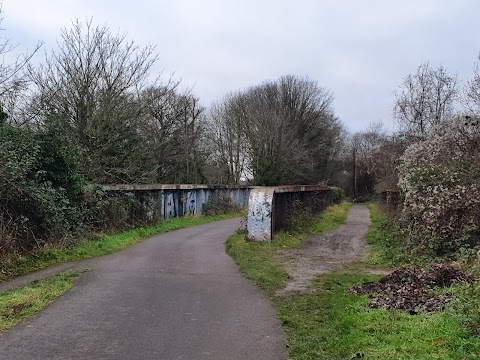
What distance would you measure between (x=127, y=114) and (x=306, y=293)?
638 inches

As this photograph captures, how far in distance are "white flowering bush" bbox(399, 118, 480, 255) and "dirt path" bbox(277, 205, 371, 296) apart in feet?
6.38

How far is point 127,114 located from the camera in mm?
21766

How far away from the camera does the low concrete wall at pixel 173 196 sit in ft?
58.6

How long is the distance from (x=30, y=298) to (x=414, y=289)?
5.79m

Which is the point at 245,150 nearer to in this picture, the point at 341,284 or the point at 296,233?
the point at 296,233

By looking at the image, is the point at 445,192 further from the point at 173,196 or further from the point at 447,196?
the point at 173,196

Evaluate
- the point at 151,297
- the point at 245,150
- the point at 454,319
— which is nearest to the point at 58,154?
the point at 151,297

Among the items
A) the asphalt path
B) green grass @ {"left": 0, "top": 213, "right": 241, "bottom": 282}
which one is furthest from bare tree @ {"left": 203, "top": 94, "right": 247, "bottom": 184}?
the asphalt path

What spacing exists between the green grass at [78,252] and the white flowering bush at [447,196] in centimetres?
815

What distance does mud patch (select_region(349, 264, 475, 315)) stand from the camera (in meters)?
6.00

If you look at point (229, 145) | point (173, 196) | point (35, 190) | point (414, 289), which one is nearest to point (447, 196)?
point (414, 289)

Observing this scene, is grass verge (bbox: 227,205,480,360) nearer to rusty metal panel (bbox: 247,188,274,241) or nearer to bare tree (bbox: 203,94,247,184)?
rusty metal panel (bbox: 247,188,274,241)

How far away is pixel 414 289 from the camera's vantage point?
274 inches

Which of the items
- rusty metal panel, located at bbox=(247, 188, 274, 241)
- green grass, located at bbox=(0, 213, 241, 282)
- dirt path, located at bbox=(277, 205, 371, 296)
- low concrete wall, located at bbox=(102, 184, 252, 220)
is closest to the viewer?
dirt path, located at bbox=(277, 205, 371, 296)
